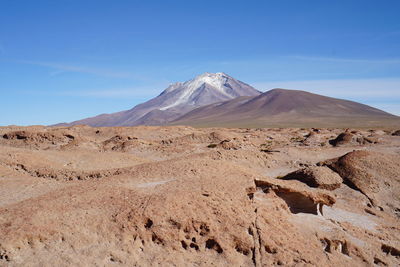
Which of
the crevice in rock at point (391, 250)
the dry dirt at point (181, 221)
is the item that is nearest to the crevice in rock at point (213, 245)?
the dry dirt at point (181, 221)

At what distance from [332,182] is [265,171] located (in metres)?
3.34

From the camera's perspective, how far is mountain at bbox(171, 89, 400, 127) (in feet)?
400

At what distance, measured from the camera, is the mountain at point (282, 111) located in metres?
122

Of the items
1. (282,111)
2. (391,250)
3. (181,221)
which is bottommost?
(391,250)

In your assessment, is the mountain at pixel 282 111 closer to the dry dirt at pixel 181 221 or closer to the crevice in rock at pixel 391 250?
the crevice in rock at pixel 391 250

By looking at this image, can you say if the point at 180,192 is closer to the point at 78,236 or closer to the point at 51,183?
the point at 78,236

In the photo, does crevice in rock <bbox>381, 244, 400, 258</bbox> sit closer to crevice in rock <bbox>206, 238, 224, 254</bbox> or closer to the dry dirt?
the dry dirt

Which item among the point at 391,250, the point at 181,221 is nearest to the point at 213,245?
the point at 181,221

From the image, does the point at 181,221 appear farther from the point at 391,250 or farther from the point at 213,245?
the point at 391,250

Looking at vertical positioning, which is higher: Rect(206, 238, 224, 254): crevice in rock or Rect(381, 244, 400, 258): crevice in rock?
Rect(206, 238, 224, 254): crevice in rock

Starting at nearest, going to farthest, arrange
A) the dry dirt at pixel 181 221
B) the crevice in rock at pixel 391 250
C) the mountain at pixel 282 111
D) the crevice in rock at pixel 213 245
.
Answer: the dry dirt at pixel 181 221, the crevice in rock at pixel 213 245, the crevice in rock at pixel 391 250, the mountain at pixel 282 111

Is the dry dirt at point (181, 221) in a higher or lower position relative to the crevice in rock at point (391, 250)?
higher

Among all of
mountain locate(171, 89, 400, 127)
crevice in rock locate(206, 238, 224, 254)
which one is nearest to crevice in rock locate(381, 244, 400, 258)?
crevice in rock locate(206, 238, 224, 254)

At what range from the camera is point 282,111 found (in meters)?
138
